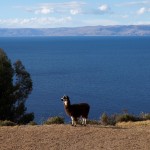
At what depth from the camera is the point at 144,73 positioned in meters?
114

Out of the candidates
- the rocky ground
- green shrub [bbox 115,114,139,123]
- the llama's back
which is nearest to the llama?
the llama's back

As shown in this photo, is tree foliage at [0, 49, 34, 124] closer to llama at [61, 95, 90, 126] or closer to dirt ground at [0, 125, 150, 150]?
llama at [61, 95, 90, 126]

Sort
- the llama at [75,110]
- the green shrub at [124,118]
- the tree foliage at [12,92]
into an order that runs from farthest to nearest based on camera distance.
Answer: the tree foliage at [12,92] < the green shrub at [124,118] < the llama at [75,110]

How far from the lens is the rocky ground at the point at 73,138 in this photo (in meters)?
15.8

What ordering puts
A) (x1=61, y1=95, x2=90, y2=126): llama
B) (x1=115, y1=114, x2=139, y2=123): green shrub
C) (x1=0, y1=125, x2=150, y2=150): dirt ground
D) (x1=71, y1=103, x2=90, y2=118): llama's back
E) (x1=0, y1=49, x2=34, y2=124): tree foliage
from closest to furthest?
(x1=0, y1=125, x2=150, y2=150): dirt ground → (x1=61, y1=95, x2=90, y2=126): llama → (x1=71, y1=103, x2=90, y2=118): llama's back → (x1=115, y1=114, x2=139, y2=123): green shrub → (x1=0, y1=49, x2=34, y2=124): tree foliage

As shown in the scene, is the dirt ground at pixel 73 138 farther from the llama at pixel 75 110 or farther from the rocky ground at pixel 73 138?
the llama at pixel 75 110

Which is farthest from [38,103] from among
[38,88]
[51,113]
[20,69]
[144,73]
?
[144,73]

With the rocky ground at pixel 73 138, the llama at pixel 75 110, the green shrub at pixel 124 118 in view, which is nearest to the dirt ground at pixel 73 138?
the rocky ground at pixel 73 138

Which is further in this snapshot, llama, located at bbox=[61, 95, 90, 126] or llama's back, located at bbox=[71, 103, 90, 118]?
llama's back, located at bbox=[71, 103, 90, 118]

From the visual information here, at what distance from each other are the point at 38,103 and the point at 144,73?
49.0m

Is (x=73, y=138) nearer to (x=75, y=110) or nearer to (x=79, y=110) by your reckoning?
(x=75, y=110)

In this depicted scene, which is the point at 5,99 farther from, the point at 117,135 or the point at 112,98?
the point at 112,98

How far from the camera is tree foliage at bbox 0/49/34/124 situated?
33469mm

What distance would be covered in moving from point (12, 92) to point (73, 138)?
1905cm
